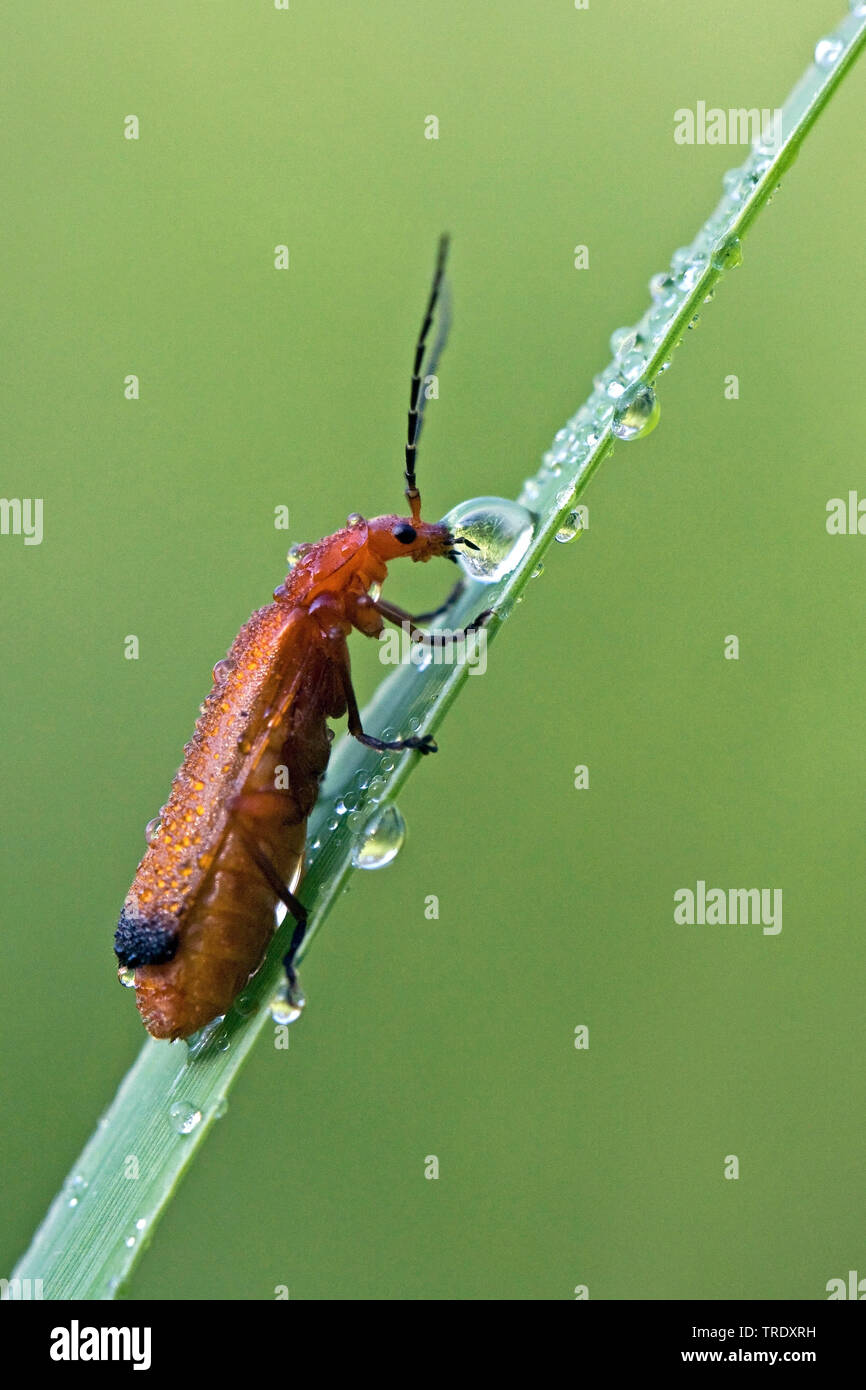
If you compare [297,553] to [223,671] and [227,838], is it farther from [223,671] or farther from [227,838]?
[227,838]

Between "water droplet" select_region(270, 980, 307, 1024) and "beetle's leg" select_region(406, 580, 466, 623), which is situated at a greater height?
"beetle's leg" select_region(406, 580, 466, 623)

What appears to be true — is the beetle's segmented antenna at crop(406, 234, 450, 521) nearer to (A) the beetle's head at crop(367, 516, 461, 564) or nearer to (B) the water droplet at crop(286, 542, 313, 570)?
(A) the beetle's head at crop(367, 516, 461, 564)

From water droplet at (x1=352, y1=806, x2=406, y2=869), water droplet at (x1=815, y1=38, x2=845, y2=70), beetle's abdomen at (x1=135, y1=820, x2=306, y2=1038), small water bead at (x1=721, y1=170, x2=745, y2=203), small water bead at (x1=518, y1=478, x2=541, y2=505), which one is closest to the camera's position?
water droplet at (x1=815, y1=38, x2=845, y2=70)

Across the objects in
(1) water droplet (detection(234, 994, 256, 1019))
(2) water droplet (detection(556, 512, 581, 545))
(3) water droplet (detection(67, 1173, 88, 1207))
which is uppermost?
(2) water droplet (detection(556, 512, 581, 545))

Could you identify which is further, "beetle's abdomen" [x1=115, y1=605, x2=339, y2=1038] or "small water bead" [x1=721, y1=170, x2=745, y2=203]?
"beetle's abdomen" [x1=115, y1=605, x2=339, y2=1038]

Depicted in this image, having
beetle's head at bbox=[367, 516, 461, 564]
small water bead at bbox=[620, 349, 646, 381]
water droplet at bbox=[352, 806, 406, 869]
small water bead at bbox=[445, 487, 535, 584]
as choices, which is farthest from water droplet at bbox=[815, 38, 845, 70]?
water droplet at bbox=[352, 806, 406, 869]

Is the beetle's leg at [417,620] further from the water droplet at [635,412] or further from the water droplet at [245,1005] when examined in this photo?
the water droplet at [245,1005]

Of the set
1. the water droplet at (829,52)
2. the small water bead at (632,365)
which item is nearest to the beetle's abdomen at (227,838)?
the small water bead at (632,365)
